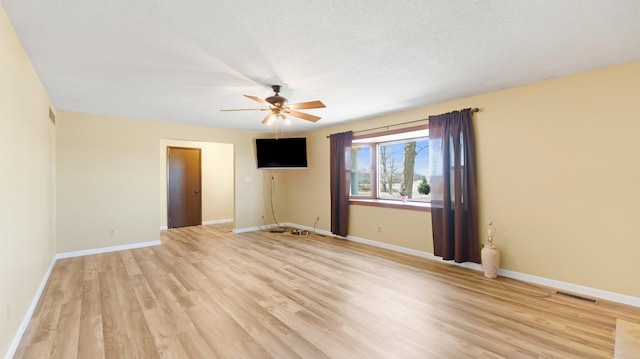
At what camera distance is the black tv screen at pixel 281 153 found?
6.27 meters

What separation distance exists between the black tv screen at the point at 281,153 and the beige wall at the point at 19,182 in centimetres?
373

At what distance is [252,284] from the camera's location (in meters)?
3.26

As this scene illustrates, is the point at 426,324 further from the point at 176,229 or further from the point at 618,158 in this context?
the point at 176,229

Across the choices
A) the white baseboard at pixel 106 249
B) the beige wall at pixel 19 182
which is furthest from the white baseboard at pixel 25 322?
the white baseboard at pixel 106 249

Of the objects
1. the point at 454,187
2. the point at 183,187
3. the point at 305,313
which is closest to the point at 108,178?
the point at 183,187

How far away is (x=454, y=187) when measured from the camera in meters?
3.85

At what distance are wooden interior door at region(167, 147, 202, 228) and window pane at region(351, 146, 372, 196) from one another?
437 cm

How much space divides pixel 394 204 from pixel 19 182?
4.72 meters

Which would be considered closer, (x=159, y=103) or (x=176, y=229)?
(x=159, y=103)

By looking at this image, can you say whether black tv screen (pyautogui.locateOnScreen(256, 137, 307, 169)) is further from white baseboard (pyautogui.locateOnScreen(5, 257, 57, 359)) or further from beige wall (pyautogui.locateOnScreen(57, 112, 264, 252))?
white baseboard (pyautogui.locateOnScreen(5, 257, 57, 359))

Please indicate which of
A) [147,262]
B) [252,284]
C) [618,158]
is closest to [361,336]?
[252,284]

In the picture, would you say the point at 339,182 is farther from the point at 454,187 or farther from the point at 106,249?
the point at 106,249

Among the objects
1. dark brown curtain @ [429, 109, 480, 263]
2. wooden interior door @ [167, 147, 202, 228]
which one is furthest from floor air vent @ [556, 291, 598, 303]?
wooden interior door @ [167, 147, 202, 228]

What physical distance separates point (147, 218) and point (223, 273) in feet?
8.52
